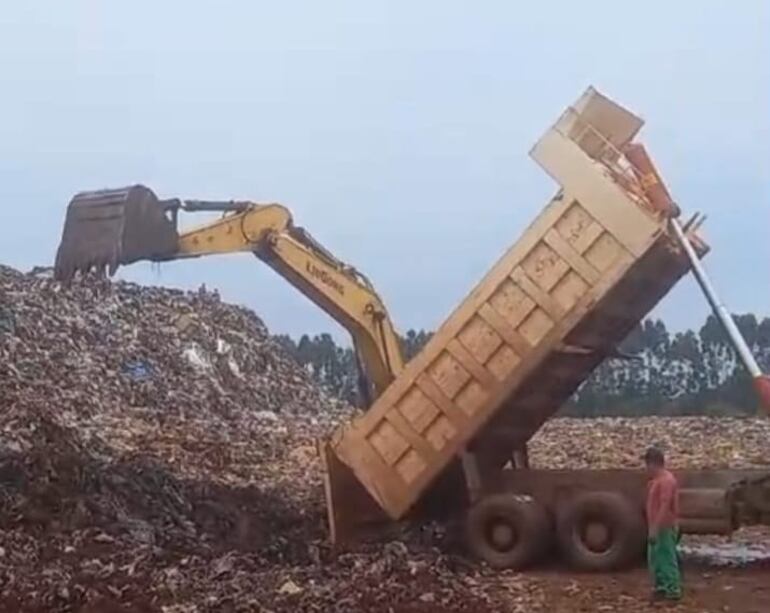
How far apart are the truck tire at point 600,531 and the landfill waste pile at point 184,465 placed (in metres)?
0.41

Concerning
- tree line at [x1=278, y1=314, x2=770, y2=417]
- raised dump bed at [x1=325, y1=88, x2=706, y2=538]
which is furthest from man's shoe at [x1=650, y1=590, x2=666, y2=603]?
tree line at [x1=278, y1=314, x2=770, y2=417]

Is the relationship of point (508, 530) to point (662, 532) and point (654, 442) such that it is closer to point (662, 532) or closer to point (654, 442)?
point (662, 532)

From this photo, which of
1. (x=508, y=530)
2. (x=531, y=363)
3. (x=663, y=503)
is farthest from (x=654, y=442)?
(x=663, y=503)

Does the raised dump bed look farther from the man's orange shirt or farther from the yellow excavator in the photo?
the man's orange shirt

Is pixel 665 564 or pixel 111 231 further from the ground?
pixel 111 231

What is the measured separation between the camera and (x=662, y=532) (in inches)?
311

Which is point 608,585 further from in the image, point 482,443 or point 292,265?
point 292,265

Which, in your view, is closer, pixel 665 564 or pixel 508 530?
pixel 665 564

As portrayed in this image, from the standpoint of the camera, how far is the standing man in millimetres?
7812

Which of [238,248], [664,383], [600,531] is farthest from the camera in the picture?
[664,383]

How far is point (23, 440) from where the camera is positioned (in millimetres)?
11039

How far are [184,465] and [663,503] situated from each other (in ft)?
19.1

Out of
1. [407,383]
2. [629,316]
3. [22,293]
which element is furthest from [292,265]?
[22,293]

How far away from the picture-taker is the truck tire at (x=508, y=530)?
354 inches
